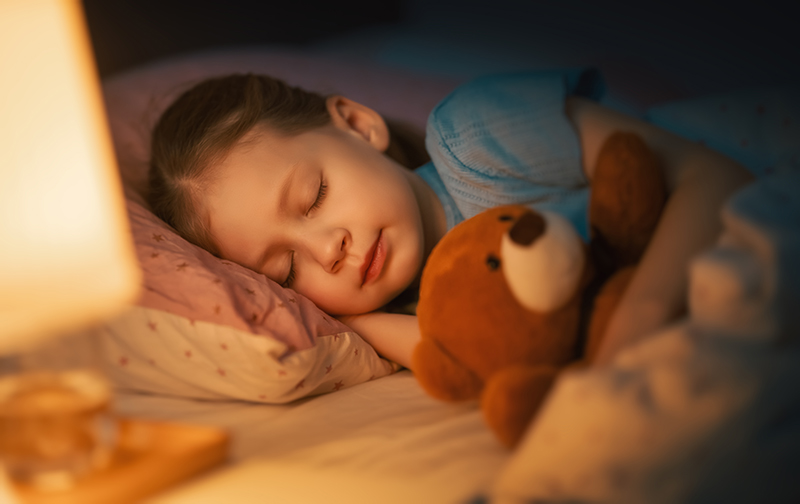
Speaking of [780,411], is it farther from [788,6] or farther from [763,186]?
[788,6]

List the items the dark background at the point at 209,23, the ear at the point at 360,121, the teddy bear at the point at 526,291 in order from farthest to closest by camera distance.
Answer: the dark background at the point at 209,23
the ear at the point at 360,121
the teddy bear at the point at 526,291

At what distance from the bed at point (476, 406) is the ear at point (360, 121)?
0.40m

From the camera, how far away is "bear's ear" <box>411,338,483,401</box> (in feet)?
1.94

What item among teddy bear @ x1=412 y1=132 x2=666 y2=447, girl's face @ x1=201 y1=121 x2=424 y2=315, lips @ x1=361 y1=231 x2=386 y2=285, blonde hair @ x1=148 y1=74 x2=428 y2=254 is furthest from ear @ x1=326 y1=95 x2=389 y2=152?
teddy bear @ x1=412 y1=132 x2=666 y2=447

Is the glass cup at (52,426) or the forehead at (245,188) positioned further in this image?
the forehead at (245,188)

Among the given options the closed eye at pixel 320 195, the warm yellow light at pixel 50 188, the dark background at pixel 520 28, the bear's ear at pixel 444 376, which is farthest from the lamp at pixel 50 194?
the dark background at pixel 520 28

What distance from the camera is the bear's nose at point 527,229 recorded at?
0.51 m

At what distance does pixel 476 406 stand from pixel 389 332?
0.29 m

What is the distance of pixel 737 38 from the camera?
1089 millimetres

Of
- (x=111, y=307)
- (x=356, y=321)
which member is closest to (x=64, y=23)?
(x=111, y=307)

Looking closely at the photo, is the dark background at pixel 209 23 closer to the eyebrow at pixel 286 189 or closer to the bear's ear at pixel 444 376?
the eyebrow at pixel 286 189

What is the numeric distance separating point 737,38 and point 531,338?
0.91 metres

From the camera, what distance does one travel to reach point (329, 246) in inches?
35.0

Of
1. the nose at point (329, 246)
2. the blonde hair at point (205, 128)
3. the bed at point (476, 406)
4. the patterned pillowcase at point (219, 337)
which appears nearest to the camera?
the bed at point (476, 406)
